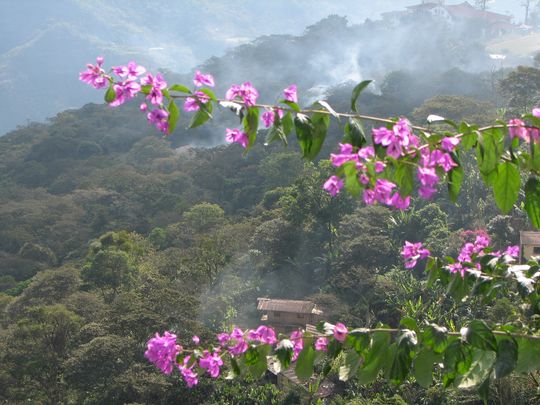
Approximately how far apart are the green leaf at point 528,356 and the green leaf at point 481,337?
231 mm

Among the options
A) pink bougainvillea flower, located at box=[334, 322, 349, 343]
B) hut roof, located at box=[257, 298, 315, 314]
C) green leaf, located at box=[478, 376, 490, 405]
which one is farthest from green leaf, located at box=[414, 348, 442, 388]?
hut roof, located at box=[257, 298, 315, 314]

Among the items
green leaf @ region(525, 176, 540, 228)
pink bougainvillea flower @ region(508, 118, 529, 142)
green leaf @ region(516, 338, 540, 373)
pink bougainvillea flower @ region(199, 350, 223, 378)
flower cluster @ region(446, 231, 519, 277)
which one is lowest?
pink bougainvillea flower @ region(199, 350, 223, 378)

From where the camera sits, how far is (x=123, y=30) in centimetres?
14712

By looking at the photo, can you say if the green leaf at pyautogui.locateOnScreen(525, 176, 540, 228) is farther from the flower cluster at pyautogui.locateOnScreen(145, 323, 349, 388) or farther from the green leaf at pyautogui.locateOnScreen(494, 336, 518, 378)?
the flower cluster at pyautogui.locateOnScreen(145, 323, 349, 388)

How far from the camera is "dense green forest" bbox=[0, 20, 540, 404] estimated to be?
14.2m

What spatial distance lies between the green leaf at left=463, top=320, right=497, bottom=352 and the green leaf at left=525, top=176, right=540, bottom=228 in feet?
1.43

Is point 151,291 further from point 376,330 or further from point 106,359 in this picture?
point 376,330

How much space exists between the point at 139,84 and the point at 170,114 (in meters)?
0.14

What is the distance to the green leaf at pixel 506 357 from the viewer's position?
1.92 meters

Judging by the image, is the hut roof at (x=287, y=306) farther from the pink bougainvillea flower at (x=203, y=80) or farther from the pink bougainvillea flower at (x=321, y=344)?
the pink bougainvillea flower at (x=203, y=80)

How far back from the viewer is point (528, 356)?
2.09 meters

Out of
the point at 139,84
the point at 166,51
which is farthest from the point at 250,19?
the point at 139,84

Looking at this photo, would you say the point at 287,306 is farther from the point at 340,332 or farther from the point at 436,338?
the point at 436,338

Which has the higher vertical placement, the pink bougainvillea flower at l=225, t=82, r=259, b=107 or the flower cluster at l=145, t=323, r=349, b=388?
the pink bougainvillea flower at l=225, t=82, r=259, b=107
